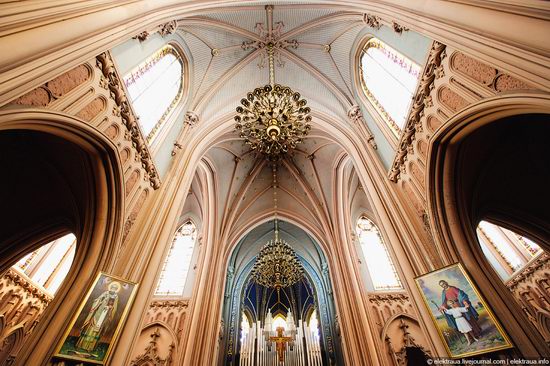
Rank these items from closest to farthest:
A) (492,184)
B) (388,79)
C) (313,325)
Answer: (492,184) < (388,79) < (313,325)

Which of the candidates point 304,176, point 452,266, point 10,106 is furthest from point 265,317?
point 10,106

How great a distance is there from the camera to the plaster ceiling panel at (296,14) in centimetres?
1006

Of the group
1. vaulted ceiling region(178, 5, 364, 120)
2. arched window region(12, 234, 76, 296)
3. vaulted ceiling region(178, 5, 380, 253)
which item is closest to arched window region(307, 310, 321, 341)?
vaulted ceiling region(178, 5, 380, 253)

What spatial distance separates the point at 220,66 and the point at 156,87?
3.85m

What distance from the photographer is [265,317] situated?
25078 mm

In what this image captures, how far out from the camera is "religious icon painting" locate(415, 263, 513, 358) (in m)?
4.16

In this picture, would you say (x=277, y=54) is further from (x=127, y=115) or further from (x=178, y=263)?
(x=178, y=263)

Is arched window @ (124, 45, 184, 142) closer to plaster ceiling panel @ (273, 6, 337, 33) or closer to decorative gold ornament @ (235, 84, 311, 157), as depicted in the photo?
decorative gold ornament @ (235, 84, 311, 157)

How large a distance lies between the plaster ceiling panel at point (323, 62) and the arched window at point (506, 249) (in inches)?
350

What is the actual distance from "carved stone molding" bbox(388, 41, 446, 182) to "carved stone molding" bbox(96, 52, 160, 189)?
6804 millimetres

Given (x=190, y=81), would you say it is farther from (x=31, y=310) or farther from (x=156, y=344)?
(x=31, y=310)

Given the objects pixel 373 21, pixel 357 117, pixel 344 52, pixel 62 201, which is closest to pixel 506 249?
pixel 357 117

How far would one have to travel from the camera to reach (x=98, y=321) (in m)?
4.77

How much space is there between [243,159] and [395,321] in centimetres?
1068
